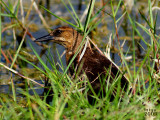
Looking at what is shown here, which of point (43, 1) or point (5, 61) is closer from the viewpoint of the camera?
point (5, 61)

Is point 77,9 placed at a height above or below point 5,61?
above

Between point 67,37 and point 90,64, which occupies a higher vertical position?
point 67,37

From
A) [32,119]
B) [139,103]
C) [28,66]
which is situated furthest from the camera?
[28,66]

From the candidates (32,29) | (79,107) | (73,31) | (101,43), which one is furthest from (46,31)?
(79,107)

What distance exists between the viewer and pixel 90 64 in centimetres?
388

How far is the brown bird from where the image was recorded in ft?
11.1

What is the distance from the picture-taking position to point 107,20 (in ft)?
21.6

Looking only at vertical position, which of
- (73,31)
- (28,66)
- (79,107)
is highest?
(73,31)

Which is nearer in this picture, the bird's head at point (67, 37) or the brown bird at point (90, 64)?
the brown bird at point (90, 64)

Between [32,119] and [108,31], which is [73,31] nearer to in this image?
[108,31]

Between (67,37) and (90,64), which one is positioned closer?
(90,64)

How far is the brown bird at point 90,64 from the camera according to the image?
11.1ft

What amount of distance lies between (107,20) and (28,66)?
85.5 inches

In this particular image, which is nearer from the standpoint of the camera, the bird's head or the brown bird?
the brown bird
